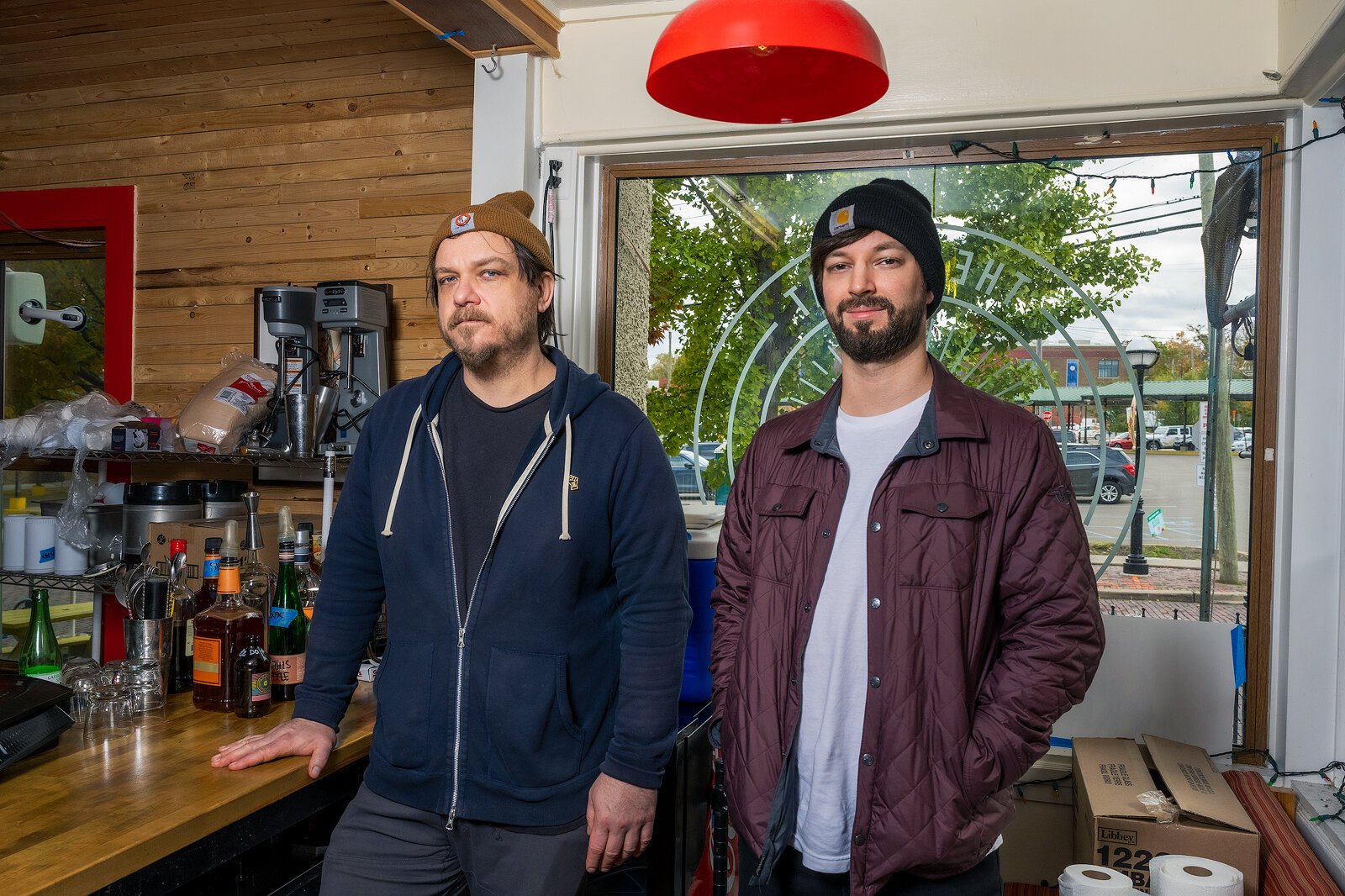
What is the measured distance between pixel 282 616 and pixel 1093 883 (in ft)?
5.46

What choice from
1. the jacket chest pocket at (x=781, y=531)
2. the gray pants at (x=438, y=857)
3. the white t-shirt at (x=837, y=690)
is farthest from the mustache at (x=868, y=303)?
the gray pants at (x=438, y=857)

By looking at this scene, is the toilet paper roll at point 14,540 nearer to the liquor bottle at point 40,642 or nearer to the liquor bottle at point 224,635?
the liquor bottle at point 40,642

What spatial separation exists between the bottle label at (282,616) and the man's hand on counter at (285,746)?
290mm

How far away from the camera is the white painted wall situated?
2449 mm

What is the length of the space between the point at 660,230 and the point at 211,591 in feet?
5.50

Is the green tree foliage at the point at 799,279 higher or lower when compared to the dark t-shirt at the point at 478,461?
higher

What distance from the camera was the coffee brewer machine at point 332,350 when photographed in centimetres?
307

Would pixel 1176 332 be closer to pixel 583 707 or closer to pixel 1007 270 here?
pixel 1007 270

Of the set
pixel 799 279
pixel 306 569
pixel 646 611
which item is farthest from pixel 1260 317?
pixel 306 569

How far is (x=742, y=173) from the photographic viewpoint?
3049 millimetres

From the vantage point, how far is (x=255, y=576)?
2.23m

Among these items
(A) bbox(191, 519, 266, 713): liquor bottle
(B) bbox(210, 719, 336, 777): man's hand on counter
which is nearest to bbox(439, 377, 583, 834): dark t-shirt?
(B) bbox(210, 719, 336, 777): man's hand on counter

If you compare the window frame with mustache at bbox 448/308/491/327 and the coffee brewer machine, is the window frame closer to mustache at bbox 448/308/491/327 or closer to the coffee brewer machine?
mustache at bbox 448/308/491/327

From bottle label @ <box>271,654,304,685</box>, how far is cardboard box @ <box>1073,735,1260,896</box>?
169cm
